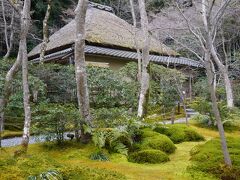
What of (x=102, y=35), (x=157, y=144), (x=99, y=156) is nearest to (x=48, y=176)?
(x=99, y=156)

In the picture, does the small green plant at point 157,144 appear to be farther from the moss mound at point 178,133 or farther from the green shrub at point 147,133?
the moss mound at point 178,133

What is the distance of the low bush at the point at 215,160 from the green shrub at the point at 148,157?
0.69 metres

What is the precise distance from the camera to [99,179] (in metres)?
5.35

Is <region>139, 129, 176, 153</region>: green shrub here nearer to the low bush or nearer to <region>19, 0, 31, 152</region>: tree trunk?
the low bush

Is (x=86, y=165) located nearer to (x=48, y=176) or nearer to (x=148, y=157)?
(x=148, y=157)

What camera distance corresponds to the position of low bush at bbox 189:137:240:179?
19.0 feet

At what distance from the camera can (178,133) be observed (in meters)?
9.87

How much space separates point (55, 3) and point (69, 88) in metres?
14.3

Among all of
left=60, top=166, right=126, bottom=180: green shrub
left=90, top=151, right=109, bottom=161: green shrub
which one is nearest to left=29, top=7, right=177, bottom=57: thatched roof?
left=90, top=151, right=109, bottom=161: green shrub

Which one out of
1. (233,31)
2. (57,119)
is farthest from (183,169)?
(233,31)

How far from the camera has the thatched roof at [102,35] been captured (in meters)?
19.0

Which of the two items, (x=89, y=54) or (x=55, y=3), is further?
(x=55, y=3)

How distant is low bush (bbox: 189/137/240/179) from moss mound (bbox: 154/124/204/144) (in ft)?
6.30

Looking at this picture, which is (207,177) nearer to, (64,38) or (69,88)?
(69,88)
